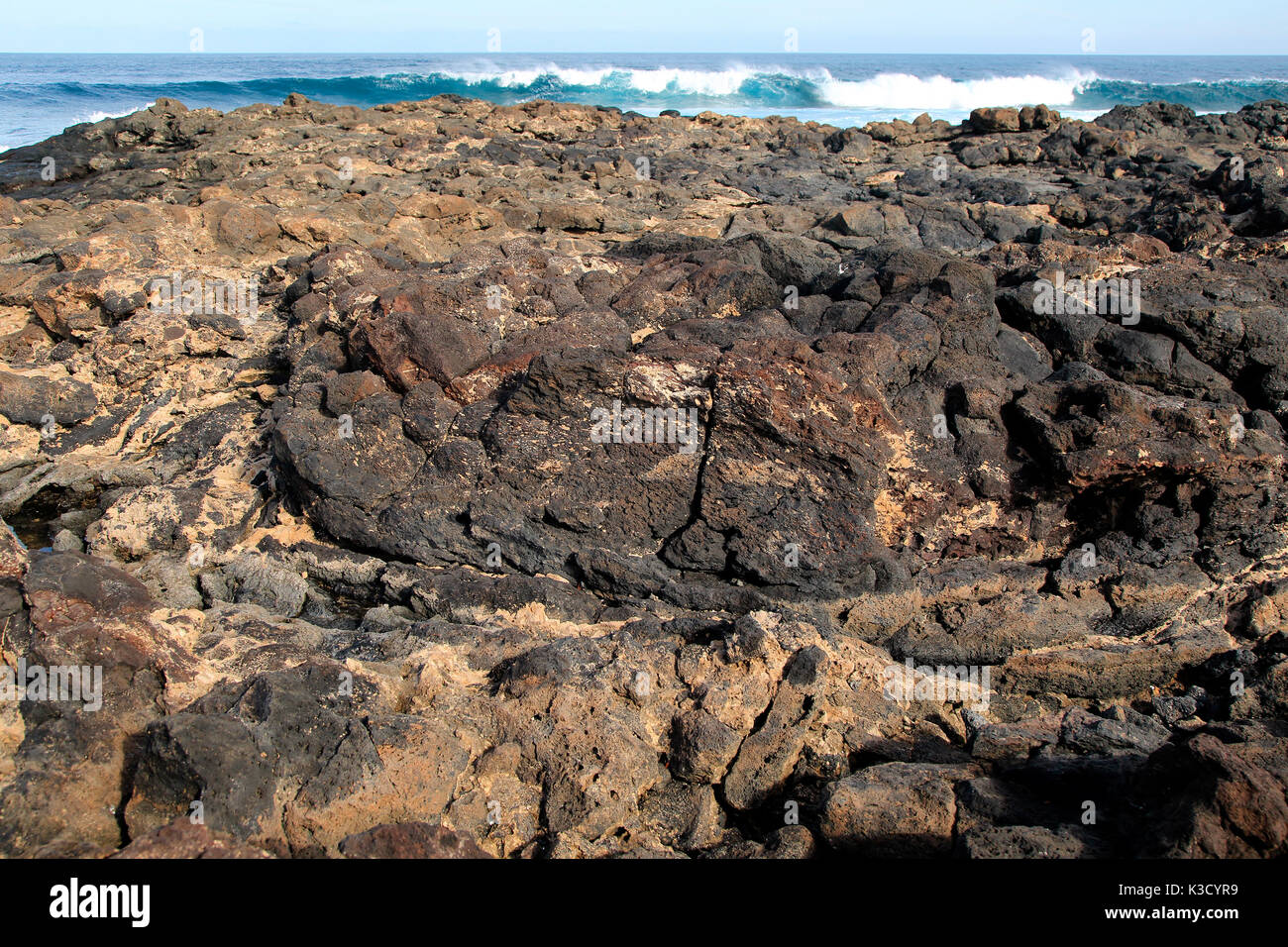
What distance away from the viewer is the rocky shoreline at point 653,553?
10.3 feet

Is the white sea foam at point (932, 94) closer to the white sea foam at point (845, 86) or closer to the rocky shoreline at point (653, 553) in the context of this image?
the white sea foam at point (845, 86)

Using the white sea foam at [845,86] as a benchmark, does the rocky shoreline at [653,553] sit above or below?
below

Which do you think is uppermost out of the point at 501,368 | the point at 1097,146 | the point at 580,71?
the point at 580,71

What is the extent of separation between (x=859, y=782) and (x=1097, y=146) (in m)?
20.2

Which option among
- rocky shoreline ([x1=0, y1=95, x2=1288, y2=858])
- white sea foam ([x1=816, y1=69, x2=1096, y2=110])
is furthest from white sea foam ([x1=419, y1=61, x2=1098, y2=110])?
rocky shoreline ([x1=0, y1=95, x2=1288, y2=858])

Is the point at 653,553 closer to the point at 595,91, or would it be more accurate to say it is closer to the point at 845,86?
the point at 595,91

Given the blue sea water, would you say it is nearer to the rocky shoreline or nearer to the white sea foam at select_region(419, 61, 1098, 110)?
the white sea foam at select_region(419, 61, 1098, 110)

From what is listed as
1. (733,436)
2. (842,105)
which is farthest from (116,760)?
(842,105)

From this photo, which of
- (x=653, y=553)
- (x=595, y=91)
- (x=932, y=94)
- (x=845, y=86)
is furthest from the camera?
(x=845, y=86)

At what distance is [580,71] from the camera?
53.6 meters

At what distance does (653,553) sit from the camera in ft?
16.5

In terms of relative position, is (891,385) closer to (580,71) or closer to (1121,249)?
(1121,249)

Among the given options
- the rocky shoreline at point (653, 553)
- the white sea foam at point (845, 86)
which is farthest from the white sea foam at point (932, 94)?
the rocky shoreline at point (653, 553)

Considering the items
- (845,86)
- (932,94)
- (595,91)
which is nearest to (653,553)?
(595,91)
